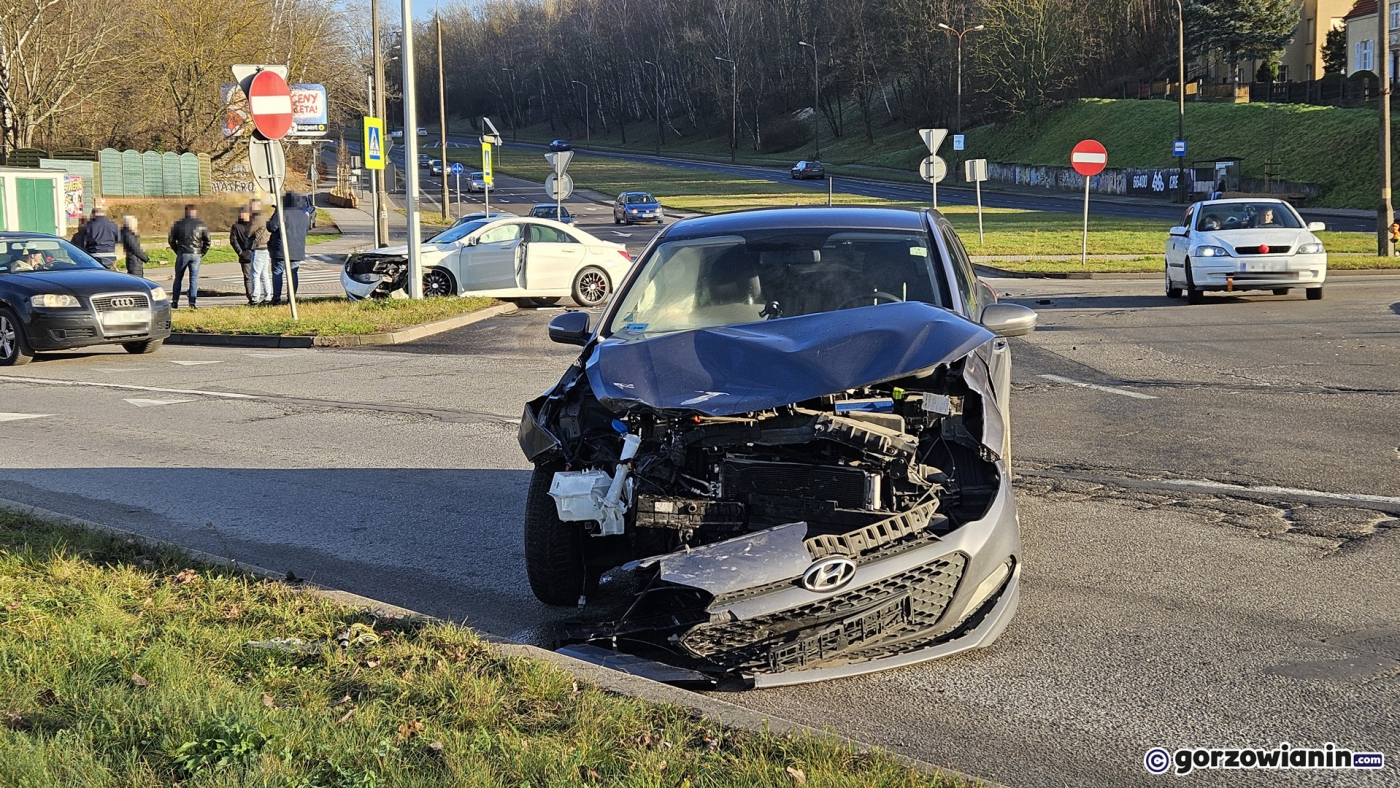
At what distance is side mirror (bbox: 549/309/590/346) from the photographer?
6625mm

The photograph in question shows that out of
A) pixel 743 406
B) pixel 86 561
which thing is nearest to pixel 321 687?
pixel 743 406

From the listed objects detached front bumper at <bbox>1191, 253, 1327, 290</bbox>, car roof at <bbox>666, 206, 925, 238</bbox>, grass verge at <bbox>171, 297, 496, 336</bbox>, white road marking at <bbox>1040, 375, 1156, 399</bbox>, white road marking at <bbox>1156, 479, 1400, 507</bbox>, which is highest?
car roof at <bbox>666, 206, 925, 238</bbox>

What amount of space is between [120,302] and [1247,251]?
15.8 meters

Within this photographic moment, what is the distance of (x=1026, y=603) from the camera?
560cm

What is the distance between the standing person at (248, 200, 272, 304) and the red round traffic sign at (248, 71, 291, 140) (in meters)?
4.28

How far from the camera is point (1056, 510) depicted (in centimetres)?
734

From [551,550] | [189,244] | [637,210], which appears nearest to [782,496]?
[551,550]

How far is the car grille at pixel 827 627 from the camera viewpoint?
451 cm

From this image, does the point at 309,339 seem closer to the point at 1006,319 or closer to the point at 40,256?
the point at 40,256

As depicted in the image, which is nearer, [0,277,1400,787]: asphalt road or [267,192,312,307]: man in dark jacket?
[0,277,1400,787]: asphalt road

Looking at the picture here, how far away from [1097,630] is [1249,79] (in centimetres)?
8833

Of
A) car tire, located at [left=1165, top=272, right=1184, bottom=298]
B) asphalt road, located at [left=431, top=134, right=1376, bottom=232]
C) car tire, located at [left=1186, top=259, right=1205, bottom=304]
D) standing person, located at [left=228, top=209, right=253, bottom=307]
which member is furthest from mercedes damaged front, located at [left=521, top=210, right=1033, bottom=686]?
asphalt road, located at [left=431, top=134, right=1376, bottom=232]

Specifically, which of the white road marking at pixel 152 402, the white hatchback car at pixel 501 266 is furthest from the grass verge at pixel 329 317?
the white road marking at pixel 152 402

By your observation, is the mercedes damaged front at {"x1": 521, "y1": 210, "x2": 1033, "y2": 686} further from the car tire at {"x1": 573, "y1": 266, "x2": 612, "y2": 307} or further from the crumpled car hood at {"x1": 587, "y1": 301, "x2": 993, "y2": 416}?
the car tire at {"x1": 573, "y1": 266, "x2": 612, "y2": 307}
